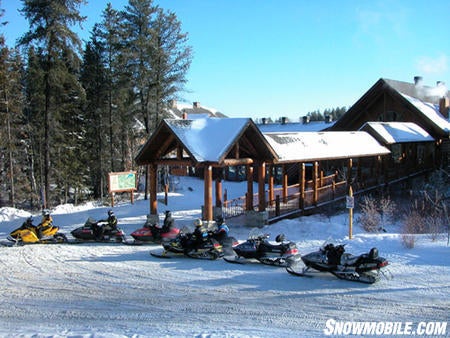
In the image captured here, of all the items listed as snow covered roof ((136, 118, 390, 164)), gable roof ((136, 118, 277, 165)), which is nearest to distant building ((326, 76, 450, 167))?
snow covered roof ((136, 118, 390, 164))

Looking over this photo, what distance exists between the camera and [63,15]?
21344mm

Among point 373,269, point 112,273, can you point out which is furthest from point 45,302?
point 373,269

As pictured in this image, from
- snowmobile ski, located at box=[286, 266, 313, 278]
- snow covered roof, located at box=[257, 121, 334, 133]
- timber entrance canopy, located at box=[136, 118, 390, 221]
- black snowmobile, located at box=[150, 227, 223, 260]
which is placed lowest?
snowmobile ski, located at box=[286, 266, 313, 278]

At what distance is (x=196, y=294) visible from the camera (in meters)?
8.77

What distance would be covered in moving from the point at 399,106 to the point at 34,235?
98.8 ft

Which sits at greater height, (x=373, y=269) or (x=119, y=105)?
(x=119, y=105)

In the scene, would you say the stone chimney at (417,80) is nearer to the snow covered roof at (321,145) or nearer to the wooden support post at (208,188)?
the snow covered roof at (321,145)

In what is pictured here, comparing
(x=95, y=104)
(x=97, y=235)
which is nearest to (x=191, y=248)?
(x=97, y=235)

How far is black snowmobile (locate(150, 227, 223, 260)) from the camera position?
1177 centimetres

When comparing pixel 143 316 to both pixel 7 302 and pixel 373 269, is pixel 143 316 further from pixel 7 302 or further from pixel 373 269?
pixel 373 269

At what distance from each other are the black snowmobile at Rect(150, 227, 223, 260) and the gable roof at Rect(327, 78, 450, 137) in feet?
85.9

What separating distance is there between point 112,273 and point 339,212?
14.2 meters

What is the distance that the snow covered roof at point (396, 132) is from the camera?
88.0 feet

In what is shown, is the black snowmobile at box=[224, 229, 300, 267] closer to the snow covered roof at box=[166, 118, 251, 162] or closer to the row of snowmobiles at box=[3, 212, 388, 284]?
the row of snowmobiles at box=[3, 212, 388, 284]
